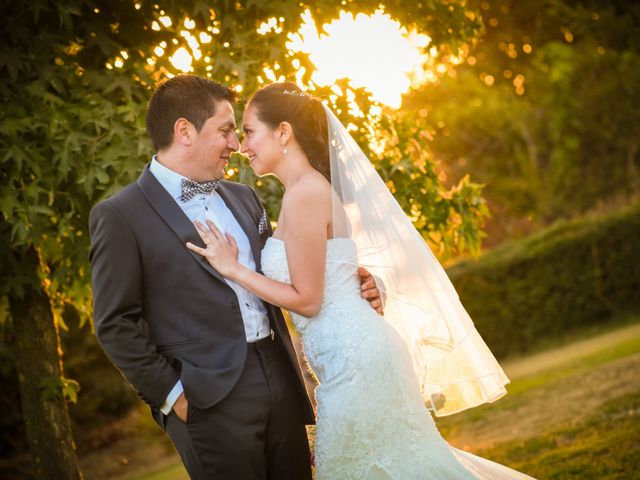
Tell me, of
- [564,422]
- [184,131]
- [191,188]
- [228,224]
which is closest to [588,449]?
[564,422]

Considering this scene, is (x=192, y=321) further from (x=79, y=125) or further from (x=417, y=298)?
(x=79, y=125)

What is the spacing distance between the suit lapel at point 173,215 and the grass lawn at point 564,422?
3.60 m

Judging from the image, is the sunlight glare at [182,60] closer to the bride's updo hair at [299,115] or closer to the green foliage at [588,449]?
the bride's updo hair at [299,115]

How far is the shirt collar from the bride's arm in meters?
0.21

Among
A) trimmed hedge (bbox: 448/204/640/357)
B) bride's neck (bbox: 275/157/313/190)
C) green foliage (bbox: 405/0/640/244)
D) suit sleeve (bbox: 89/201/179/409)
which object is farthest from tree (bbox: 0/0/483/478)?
green foliage (bbox: 405/0/640/244)

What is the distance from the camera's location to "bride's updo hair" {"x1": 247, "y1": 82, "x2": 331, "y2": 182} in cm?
358

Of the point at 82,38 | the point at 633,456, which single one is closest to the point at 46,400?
the point at 82,38

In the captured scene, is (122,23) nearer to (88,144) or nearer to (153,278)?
(88,144)

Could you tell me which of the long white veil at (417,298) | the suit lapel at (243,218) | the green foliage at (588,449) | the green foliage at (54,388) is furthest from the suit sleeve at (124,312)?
the green foliage at (588,449)

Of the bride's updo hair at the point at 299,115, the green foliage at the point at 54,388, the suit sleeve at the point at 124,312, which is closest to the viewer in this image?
the suit sleeve at the point at 124,312

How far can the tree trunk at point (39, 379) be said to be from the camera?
5.58 meters

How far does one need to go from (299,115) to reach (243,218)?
537 millimetres

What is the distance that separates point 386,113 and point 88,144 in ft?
6.65

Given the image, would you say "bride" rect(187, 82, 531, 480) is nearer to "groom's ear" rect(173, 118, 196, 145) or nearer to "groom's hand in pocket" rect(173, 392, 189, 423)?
"groom's ear" rect(173, 118, 196, 145)
